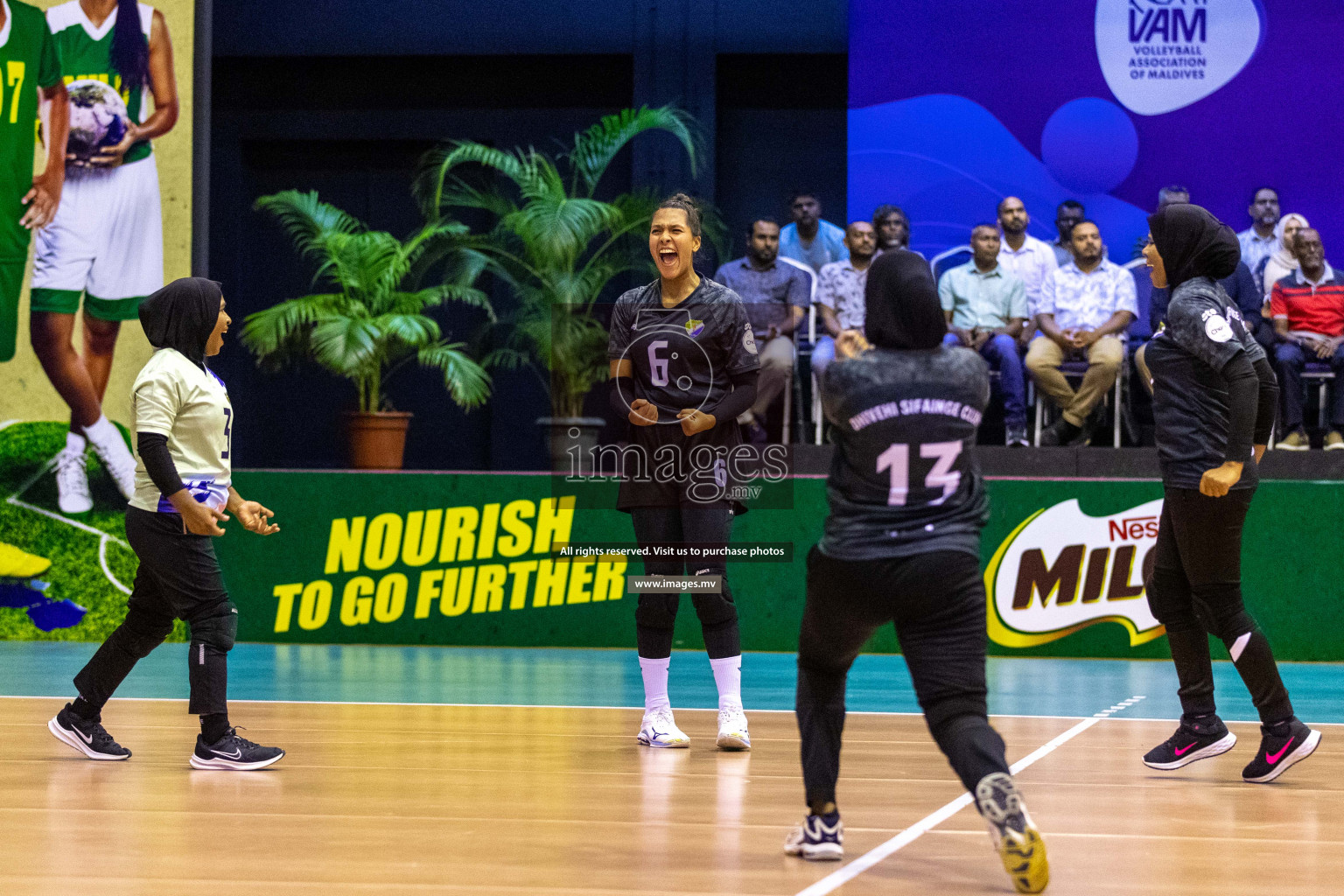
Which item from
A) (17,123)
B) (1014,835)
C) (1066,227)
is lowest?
(1014,835)

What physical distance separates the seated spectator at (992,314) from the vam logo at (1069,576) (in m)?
1.27

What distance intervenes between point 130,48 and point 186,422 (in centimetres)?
599

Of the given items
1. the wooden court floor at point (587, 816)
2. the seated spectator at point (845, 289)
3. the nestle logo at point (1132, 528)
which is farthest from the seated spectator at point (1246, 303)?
the wooden court floor at point (587, 816)

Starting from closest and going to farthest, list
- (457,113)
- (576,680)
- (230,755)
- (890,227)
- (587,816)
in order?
1. (587,816)
2. (230,755)
3. (576,680)
4. (890,227)
5. (457,113)

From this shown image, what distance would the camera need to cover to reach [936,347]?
3766 millimetres

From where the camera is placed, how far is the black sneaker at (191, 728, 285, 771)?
520cm

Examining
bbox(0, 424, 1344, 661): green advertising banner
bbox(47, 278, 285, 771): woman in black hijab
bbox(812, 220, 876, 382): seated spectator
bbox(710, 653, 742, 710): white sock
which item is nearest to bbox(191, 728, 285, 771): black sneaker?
bbox(47, 278, 285, 771): woman in black hijab

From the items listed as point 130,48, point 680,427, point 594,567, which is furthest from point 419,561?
point 680,427

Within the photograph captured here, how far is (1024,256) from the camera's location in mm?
11578

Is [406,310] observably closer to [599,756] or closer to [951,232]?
[951,232]

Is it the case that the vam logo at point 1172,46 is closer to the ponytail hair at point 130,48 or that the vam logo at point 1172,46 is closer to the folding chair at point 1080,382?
the folding chair at point 1080,382

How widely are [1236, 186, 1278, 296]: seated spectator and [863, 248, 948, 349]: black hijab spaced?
8898mm

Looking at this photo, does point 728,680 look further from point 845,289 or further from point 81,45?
point 81,45

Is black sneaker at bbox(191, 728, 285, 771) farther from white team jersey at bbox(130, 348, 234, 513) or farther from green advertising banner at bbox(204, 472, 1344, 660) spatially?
green advertising banner at bbox(204, 472, 1344, 660)
